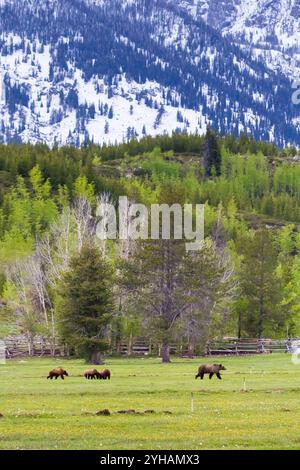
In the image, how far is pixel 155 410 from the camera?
34.6m

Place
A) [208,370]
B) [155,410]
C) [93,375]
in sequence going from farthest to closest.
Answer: [93,375]
[208,370]
[155,410]

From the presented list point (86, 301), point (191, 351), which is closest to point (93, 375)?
point (86, 301)

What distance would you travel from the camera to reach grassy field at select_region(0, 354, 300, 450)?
2717 cm

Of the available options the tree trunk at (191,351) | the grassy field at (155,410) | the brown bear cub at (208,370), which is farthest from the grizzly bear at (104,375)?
the tree trunk at (191,351)

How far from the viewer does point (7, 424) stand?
30625 millimetres

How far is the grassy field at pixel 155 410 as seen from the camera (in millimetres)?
27172

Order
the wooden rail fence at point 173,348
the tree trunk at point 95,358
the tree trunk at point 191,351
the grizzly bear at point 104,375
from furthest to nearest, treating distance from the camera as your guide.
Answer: the wooden rail fence at point 173,348, the tree trunk at point 191,351, the tree trunk at point 95,358, the grizzly bear at point 104,375

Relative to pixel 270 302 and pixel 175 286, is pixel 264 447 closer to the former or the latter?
pixel 175 286

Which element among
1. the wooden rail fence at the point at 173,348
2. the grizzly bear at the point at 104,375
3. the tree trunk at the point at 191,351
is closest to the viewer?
the grizzly bear at the point at 104,375

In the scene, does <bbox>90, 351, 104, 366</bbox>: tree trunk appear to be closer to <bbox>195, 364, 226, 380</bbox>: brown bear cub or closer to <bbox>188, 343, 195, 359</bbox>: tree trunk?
<bbox>188, 343, 195, 359</bbox>: tree trunk

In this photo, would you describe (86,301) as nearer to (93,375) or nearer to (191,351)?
(191,351)

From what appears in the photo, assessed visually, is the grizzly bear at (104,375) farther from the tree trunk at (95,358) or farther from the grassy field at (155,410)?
the tree trunk at (95,358)

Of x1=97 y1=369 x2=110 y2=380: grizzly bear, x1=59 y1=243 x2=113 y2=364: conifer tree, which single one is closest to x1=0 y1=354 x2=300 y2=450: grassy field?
x1=97 y1=369 x2=110 y2=380: grizzly bear

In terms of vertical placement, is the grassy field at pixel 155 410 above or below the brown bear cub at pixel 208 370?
above
